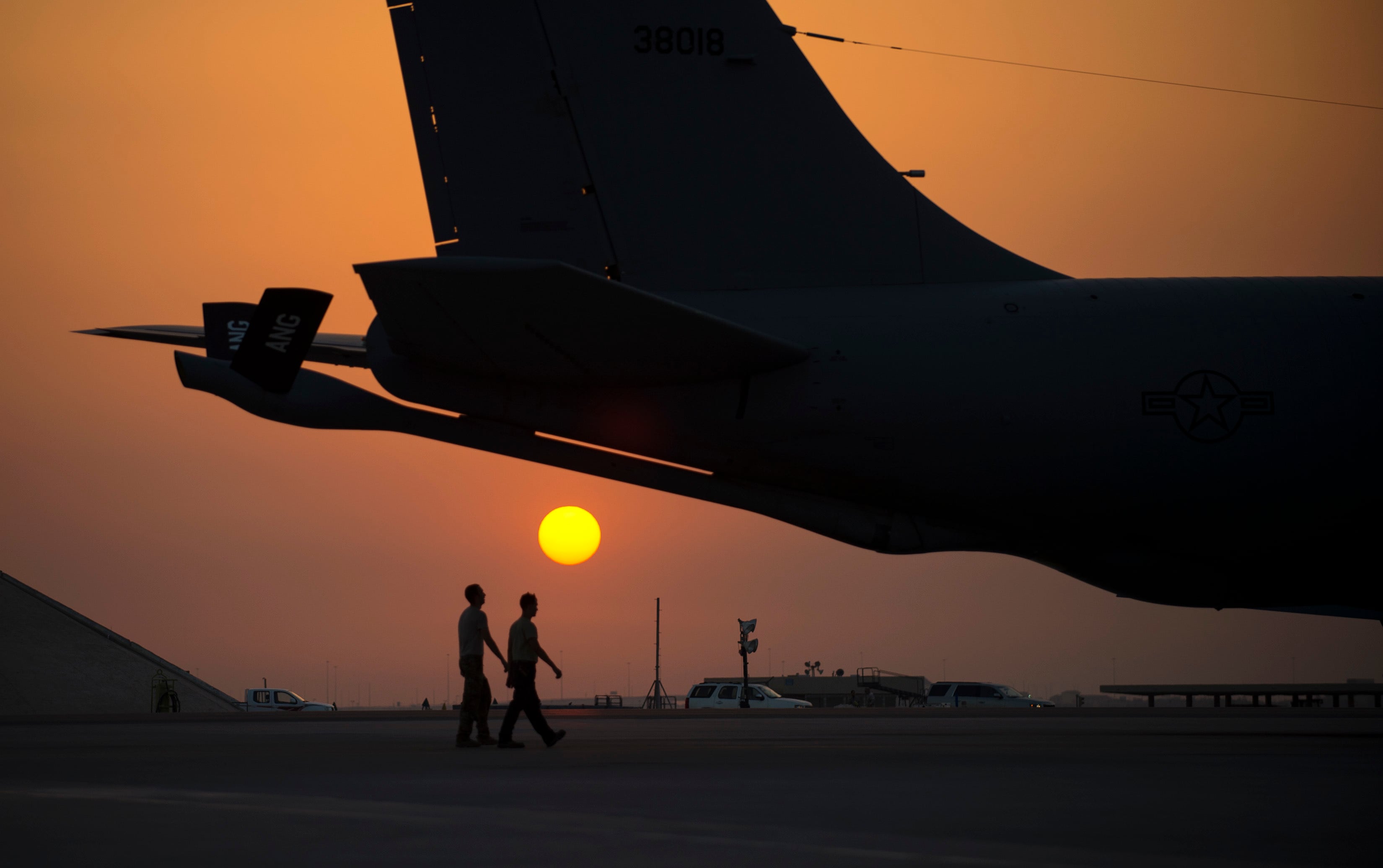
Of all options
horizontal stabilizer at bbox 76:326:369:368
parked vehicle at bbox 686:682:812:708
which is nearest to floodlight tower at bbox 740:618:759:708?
parked vehicle at bbox 686:682:812:708

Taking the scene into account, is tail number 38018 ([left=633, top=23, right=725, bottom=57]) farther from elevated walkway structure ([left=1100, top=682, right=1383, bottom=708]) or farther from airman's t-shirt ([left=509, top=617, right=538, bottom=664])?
elevated walkway structure ([left=1100, top=682, right=1383, bottom=708])

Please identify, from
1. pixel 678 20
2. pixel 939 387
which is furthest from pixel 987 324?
pixel 678 20

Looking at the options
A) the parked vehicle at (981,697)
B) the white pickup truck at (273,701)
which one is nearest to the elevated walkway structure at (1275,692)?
the parked vehicle at (981,697)

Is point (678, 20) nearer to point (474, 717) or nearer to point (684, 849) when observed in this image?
point (474, 717)

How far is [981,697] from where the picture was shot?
5281cm

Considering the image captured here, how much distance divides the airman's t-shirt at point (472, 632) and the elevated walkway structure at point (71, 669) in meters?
34.7

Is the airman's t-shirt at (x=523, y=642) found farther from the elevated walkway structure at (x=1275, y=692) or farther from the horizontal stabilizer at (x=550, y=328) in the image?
the elevated walkway structure at (x=1275, y=692)

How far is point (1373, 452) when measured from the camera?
479 inches

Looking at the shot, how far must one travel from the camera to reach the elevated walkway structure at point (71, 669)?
45.9 metres

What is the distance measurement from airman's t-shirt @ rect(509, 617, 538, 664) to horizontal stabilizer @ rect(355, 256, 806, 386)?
8.38 ft

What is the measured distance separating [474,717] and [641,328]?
Result: 4799 mm

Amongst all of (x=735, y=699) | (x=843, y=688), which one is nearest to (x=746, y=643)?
(x=735, y=699)

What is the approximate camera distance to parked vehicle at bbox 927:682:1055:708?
51.2 meters

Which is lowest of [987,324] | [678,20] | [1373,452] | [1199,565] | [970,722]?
[970,722]
